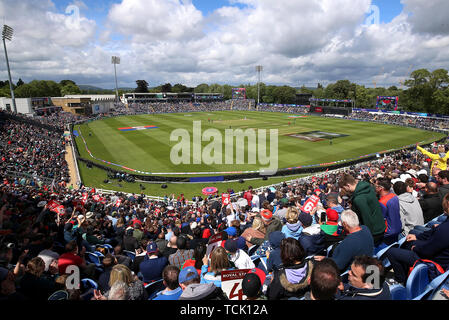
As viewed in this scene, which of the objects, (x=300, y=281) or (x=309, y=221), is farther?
(x=309, y=221)

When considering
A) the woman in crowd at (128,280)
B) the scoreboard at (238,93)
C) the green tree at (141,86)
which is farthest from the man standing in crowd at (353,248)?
the green tree at (141,86)

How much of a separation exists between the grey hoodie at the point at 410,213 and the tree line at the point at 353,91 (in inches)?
3287

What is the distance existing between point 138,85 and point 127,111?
6682 cm

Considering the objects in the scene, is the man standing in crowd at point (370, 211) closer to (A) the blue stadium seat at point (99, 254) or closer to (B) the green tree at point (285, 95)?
(A) the blue stadium seat at point (99, 254)

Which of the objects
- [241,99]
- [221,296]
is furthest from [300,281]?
[241,99]

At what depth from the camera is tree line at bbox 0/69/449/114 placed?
2721 inches

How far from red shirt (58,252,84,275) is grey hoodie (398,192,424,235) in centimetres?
679

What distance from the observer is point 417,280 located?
3.32 m

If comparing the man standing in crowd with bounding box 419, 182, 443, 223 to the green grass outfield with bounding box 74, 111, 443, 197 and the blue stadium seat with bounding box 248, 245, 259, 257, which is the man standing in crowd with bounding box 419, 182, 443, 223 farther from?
the green grass outfield with bounding box 74, 111, 443, 197

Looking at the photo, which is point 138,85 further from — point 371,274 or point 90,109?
point 371,274

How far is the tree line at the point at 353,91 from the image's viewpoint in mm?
69125

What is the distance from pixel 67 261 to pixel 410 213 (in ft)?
23.4
